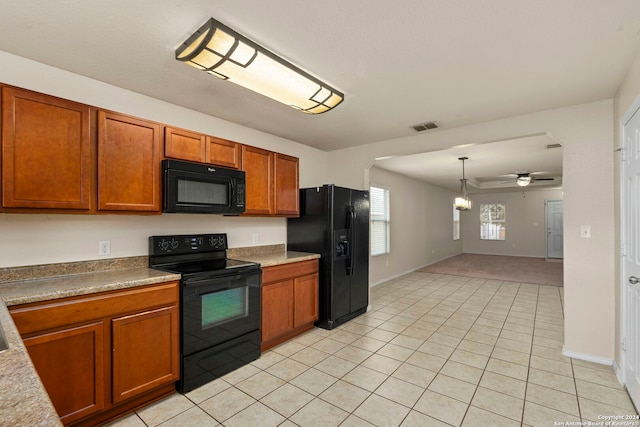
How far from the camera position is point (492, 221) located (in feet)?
36.0

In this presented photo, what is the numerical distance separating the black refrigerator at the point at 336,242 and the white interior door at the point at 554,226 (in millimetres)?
8786

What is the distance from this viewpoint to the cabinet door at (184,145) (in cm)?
260

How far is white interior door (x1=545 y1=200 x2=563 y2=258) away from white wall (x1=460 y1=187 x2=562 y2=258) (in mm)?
128

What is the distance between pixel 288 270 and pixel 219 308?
2.95 feet

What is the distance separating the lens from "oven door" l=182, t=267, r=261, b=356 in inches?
93.2

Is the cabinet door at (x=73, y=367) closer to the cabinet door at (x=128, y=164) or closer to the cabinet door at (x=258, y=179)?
the cabinet door at (x=128, y=164)

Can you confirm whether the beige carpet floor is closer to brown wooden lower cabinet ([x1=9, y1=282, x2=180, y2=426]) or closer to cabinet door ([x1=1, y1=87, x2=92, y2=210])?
brown wooden lower cabinet ([x1=9, y1=282, x2=180, y2=426])

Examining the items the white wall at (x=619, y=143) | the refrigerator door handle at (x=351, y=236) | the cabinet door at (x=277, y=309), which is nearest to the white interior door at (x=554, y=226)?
the white wall at (x=619, y=143)

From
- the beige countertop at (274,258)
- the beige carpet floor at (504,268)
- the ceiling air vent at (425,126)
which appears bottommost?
the beige carpet floor at (504,268)

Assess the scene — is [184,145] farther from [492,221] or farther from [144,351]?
[492,221]

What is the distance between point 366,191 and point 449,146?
1187 millimetres

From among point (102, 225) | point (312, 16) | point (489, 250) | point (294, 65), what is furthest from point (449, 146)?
point (489, 250)

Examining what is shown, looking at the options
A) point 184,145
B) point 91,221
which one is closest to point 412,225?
point 184,145

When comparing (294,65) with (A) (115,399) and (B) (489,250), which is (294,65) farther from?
(B) (489,250)
